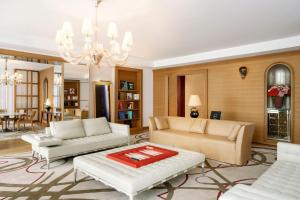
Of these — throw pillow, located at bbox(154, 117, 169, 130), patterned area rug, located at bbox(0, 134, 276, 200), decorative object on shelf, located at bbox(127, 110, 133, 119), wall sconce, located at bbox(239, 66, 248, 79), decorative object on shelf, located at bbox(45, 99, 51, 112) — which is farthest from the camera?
decorative object on shelf, located at bbox(127, 110, 133, 119)

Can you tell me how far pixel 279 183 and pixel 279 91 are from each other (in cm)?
403

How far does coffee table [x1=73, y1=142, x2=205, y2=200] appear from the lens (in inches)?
90.1

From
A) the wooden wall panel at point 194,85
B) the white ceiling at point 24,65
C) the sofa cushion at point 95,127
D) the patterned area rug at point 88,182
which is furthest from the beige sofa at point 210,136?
the white ceiling at point 24,65

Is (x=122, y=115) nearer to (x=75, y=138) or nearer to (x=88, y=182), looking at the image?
(x=75, y=138)

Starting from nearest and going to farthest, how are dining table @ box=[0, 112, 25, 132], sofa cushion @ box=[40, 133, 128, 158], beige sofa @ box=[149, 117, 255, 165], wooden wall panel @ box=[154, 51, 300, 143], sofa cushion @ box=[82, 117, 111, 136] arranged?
1. sofa cushion @ box=[40, 133, 128, 158]
2. beige sofa @ box=[149, 117, 255, 165]
3. sofa cushion @ box=[82, 117, 111, 136]
4. wooden wall panel @ box=[154, 51, 300, 143]
5. dining table @ box=[0, 112, 25, 132]

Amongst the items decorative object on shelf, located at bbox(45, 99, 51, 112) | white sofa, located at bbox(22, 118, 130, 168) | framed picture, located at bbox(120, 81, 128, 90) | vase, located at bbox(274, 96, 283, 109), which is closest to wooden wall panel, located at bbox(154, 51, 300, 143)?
vase, located at bbox(274, 96, 283, 109)

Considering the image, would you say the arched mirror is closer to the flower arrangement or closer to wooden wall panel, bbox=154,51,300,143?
the flower arrangement

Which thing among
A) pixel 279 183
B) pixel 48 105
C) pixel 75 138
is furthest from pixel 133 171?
pixel 48 105

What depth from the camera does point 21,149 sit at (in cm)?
494

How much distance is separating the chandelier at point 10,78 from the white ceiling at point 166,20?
7.07ft

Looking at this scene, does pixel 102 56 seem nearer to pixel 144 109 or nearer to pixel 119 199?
pixel 119 199

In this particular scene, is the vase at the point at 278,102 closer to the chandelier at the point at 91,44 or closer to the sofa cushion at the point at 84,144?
the sofa cushion at the point at 84,144

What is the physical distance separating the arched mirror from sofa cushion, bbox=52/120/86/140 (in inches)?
196

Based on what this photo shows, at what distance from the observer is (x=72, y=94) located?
6191 millimetres
